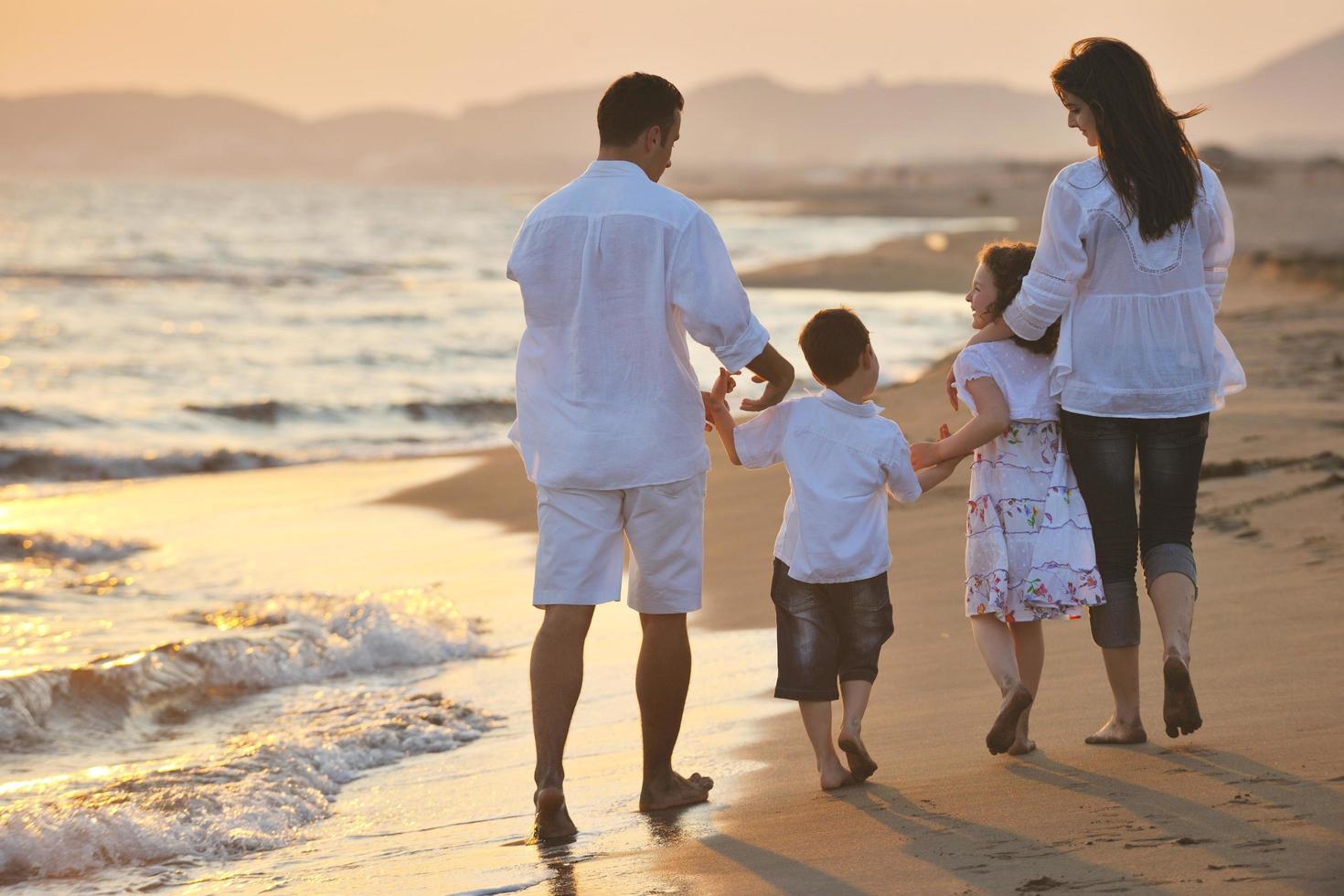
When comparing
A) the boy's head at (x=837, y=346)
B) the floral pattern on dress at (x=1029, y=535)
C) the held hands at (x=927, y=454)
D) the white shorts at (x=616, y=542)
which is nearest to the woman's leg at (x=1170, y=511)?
the floral pattern on dress at (x=1029, y=535)

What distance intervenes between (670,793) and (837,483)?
86cm

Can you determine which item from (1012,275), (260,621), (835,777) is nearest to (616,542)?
(835,777)

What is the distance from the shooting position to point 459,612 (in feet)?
20.0

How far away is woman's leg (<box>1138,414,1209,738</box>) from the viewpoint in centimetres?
350

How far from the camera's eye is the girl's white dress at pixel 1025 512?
3541 millimetres

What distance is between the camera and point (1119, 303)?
137 inches

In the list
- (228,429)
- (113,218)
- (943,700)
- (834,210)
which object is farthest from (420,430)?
(834,210)

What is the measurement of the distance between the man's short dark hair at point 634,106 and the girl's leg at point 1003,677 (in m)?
1.46

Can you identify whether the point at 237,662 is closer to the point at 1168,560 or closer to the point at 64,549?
the point at 64,549

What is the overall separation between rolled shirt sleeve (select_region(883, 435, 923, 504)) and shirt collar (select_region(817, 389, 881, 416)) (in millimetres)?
96

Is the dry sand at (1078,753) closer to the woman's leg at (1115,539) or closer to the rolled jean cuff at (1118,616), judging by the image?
the woman's leg at (1115,539)

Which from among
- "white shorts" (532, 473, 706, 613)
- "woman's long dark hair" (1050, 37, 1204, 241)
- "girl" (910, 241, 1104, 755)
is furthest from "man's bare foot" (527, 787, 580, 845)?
"woman's long dark hair" (1050, 37, 1204, 241)

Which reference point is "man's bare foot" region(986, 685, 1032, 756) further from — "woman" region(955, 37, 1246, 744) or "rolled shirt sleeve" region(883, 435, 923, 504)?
"rolled shirt sleeve" region(883, 435, 923, 504)

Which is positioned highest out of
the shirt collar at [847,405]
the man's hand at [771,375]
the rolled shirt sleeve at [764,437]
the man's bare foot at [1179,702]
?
the man's hand at [771,375]
